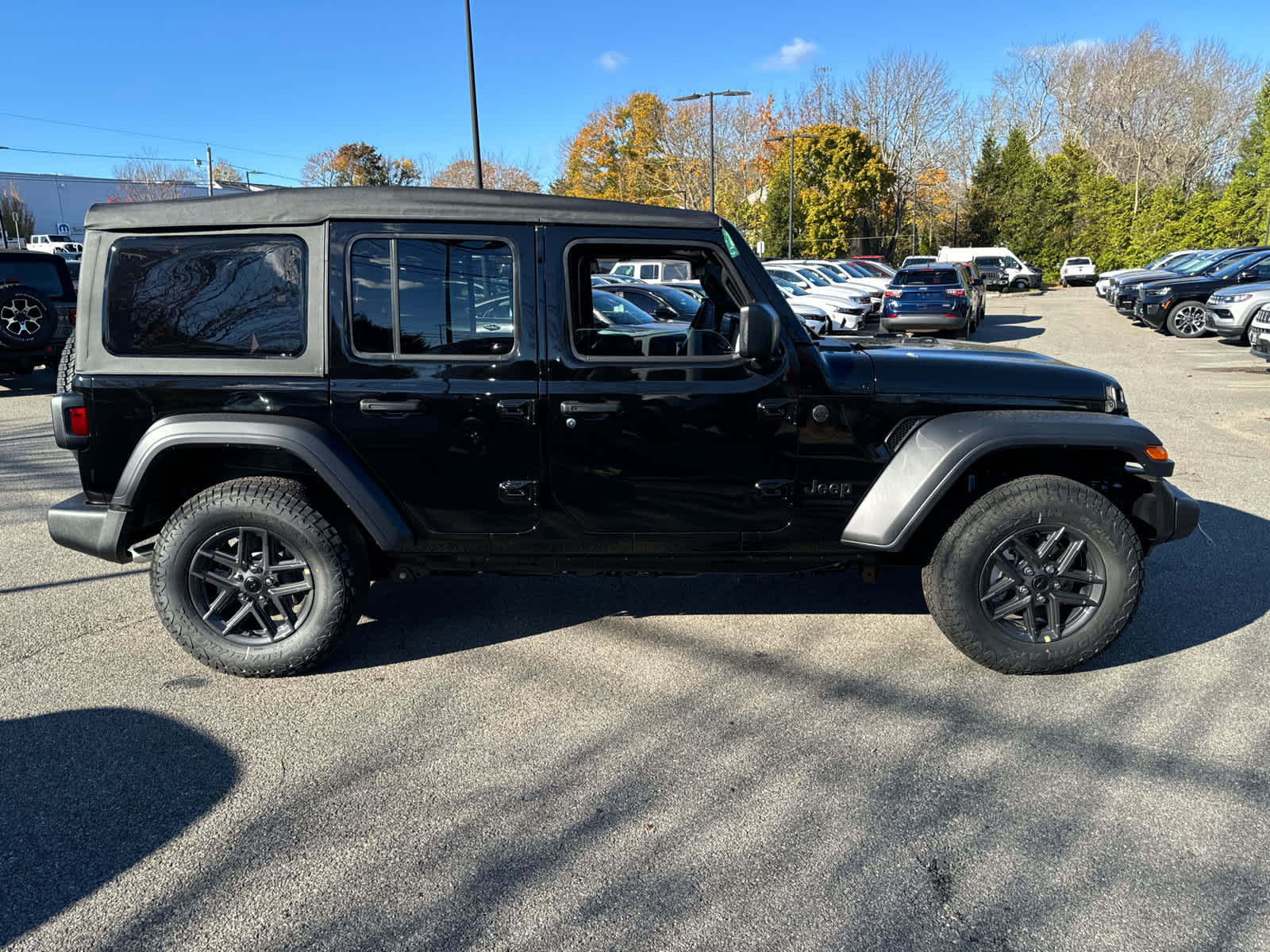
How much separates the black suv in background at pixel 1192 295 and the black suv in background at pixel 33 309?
19.8 meters

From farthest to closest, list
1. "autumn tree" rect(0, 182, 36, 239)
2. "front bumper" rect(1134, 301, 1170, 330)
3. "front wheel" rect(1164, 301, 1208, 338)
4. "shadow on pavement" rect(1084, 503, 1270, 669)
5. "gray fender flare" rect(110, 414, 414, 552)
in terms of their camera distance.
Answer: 1. "autumn tree" rect(0, 182, 36, 239)
2. "front bumper" rect(1134, 301, 1170, 330)
3. "front wheel" rect(1164, 301, 1208, 338)
4. "shadow on pavement" rect(1084, 503, 1270, 669)
5. "gray fender flare" rect(110, 414, 414, 552)

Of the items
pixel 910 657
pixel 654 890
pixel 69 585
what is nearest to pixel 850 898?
pixel 654 890

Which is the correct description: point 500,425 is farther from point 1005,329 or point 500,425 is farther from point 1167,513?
point 1005,329

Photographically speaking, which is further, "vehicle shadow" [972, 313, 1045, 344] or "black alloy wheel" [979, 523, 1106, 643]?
"vehicle shadow" [972, 313, 1045, 344]

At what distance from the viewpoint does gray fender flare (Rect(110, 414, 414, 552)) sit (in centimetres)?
358

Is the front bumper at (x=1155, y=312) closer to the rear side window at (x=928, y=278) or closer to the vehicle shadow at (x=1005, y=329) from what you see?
the vehicle shadow at (x=1005, y=329)

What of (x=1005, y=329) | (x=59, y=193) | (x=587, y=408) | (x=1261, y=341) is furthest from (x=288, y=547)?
(x=59, y=193)

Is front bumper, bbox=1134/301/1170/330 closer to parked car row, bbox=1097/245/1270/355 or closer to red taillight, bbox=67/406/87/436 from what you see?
parked car row, bbox=1097/245/1270/355

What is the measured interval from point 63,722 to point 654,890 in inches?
98.1

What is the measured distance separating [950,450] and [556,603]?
2196 mm

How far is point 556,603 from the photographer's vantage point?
4766 millimetres

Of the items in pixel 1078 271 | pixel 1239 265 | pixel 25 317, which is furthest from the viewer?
pixel 1078 271

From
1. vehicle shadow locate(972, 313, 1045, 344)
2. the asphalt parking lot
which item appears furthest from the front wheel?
the asphalt parking lot

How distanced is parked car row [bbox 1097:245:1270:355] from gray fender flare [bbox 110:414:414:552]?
15486mm
